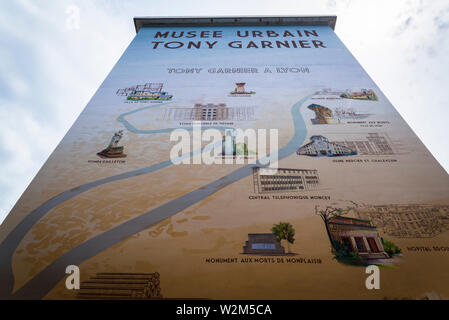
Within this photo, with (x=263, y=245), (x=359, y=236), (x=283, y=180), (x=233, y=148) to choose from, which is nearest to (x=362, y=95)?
(x=283, y=180)

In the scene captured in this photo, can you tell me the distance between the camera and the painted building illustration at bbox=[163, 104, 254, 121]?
5.08 m

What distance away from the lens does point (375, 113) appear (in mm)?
5090

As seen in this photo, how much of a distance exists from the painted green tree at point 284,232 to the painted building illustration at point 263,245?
6 centimetres

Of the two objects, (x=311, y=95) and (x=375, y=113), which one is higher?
(x=311, y=95)

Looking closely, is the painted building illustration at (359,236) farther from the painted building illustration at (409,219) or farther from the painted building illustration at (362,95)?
the painted building illustration at (362,95)

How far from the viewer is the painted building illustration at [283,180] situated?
3.97 meters

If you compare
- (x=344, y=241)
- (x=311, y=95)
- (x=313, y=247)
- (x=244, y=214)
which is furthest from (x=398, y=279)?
(x=311, y=95)

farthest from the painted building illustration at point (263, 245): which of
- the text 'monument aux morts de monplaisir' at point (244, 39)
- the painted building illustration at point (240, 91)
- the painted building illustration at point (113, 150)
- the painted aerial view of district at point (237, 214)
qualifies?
the text 'monument aux morts de monplaisir' at point (244, 39)

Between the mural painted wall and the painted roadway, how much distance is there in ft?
0.05

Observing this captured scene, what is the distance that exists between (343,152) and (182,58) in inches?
164

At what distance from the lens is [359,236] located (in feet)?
11.4

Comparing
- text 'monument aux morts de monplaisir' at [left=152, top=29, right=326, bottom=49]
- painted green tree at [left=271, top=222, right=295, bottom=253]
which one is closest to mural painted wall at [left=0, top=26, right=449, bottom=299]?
painted green tree at [left=271, top=222, right=295, bottom=253]

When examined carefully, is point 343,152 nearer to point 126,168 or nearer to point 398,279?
point 398,279

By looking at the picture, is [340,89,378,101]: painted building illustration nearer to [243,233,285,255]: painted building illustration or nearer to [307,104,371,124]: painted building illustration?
[307,104,371,124]: painted building illustration
